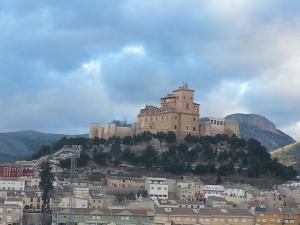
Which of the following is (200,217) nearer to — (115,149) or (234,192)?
(234,192)

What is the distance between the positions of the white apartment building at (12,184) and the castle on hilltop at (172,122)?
2462cm

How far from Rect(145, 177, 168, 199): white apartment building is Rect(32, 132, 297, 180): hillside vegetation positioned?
12958 millimetres

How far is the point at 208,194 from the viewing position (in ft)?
296

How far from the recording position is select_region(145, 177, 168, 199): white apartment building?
89875 millimetres

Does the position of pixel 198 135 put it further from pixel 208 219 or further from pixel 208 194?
pixel 208 219

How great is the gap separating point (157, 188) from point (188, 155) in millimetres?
17434

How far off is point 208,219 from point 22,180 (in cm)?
2693

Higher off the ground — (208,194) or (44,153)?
(44,153)

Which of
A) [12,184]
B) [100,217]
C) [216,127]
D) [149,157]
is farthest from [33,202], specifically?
[216,127]

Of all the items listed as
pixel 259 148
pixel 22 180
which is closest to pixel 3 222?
pixel 22 180

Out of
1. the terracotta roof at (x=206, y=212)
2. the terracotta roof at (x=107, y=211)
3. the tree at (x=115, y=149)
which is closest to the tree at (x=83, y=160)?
the tree at (x=115, y=149)

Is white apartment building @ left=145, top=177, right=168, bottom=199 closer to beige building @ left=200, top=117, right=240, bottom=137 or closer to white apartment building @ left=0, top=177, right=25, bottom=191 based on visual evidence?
white apartment building @ left=0, top=177, right=25, bottom=191

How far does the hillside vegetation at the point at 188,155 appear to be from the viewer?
105250mm

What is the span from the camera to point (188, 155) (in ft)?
352
